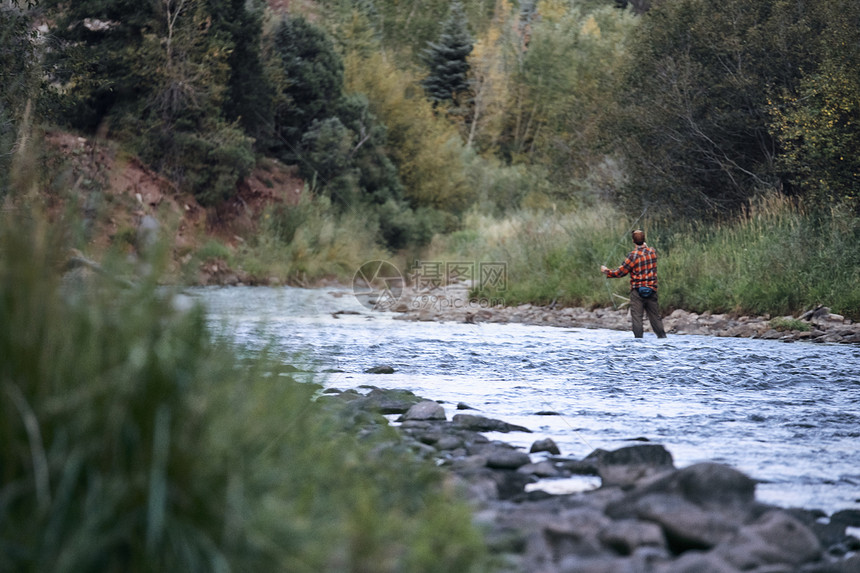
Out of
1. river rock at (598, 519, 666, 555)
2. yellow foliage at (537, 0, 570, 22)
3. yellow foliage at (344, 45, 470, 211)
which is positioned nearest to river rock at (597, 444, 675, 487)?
river rock at (598, 519, 666, 555)

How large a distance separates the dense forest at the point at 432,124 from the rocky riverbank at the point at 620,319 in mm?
492

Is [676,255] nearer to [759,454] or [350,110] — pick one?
[759,454]

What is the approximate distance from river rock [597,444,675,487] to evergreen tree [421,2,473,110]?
145ft

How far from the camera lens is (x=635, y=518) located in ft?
12.9

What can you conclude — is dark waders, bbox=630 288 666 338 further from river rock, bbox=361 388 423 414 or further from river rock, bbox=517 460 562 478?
river rock, bbox=517 460 562 478

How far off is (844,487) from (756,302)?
10268 millimetres

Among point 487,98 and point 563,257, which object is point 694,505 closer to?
point 563,257

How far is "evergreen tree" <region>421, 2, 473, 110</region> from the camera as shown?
48.2m

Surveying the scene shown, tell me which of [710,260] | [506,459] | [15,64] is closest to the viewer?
[506,459]

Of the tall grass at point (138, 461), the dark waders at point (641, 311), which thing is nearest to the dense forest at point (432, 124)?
the dark waders at point (641, 311)

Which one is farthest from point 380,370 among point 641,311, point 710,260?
point 710,260

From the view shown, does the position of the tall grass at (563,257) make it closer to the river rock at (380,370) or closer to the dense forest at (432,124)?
the dense forest at (432,124)

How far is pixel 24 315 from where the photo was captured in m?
2.87

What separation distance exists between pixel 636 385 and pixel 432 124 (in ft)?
92.2
